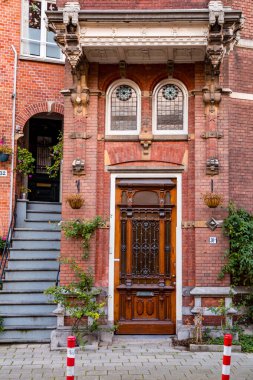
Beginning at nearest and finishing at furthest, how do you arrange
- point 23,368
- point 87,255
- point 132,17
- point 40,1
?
1. point 23,368
2. point 132,17
3. point 87,255
4. point 40,1

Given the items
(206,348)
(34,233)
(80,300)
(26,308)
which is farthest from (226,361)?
(34,233)

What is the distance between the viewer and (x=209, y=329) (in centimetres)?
939

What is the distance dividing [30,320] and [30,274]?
1.27 m

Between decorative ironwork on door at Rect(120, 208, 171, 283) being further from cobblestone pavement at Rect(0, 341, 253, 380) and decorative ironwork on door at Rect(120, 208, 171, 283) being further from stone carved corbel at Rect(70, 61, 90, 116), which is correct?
stone carved corbel at Rect(70, 61, 90, 116)

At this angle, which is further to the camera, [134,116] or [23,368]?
[134,116]

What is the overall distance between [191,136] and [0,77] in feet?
20.2

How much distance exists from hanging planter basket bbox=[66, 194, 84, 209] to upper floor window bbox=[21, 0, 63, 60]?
6098 millimetres

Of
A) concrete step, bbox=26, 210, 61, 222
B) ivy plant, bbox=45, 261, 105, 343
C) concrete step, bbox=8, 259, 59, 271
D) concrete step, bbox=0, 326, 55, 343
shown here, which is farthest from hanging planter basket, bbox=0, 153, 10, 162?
concrete step, bbox=0, 326, 55, 343

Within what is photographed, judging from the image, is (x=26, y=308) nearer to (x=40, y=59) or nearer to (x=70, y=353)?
(x=70, y=353)

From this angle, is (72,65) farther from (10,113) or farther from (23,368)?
(23,368)

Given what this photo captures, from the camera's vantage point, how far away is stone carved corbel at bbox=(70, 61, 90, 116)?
9922 millimetres

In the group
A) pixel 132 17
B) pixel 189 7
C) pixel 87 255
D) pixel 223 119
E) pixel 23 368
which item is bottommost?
pixel 23 368

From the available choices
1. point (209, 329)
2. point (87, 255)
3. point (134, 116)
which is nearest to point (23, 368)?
point (87, 255)

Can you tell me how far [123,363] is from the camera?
816cm
